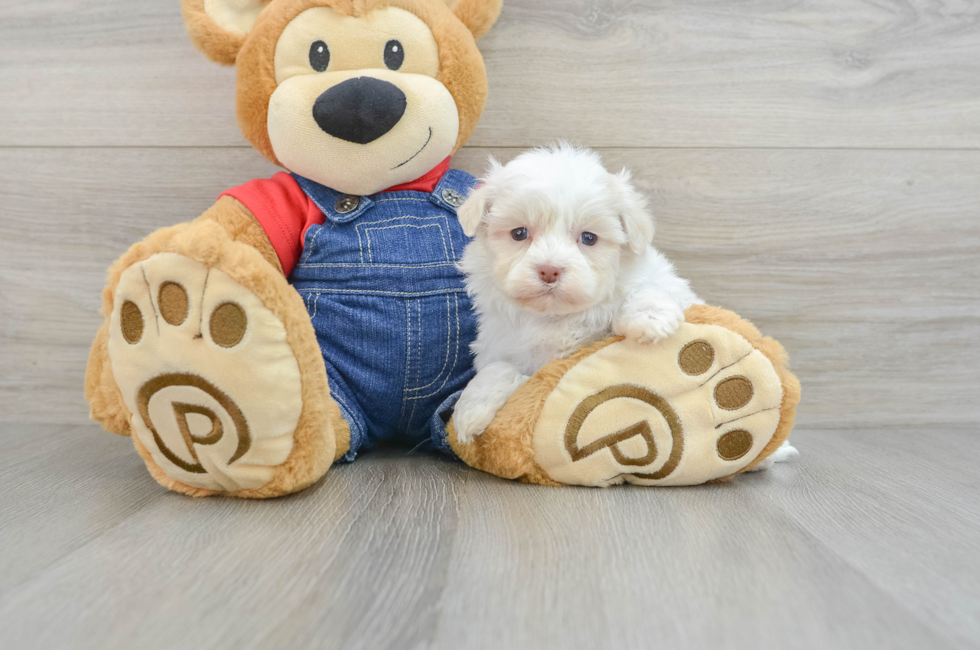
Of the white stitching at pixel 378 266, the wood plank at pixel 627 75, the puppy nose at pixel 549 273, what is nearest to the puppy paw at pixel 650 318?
the puppy nose at pixel 549 273

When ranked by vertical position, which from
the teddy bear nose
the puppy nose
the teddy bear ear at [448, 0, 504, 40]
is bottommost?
the puppy nose

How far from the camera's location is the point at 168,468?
0.95 metres

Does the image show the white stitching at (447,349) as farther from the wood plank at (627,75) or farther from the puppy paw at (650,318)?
the wood plank at (627,75)

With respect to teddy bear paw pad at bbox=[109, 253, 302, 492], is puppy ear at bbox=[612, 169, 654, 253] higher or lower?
higher

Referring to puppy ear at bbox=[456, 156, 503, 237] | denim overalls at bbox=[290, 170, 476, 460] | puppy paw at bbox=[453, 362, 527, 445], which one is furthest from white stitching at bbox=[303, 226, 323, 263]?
puppy paw at bbox=[453, 362, 527, 445]

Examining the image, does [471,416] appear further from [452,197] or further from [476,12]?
[476,12]

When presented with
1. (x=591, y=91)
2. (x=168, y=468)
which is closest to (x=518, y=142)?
(x=591, y=91)

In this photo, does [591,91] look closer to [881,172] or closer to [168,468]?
[881,172]

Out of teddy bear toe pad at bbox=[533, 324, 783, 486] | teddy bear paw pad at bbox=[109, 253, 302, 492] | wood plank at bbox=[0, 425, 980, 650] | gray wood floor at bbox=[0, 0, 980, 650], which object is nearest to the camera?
wood plank at bbox=[0, 425, 980, 650]

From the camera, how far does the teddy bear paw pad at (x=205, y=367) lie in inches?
34.3

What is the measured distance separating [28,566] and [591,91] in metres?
1.27

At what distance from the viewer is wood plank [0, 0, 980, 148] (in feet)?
→ 4.61

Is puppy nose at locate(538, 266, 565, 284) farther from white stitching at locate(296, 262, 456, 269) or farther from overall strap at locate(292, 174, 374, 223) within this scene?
overall strap at locate(292, 174, 374, 223)

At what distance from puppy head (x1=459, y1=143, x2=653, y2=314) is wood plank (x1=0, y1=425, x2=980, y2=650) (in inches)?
12.2
